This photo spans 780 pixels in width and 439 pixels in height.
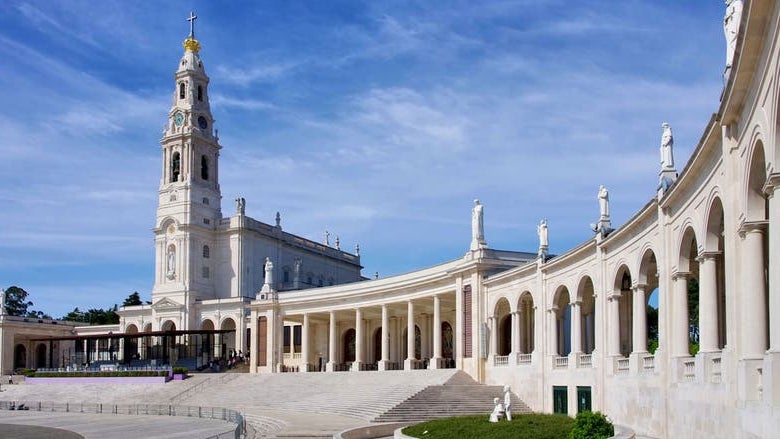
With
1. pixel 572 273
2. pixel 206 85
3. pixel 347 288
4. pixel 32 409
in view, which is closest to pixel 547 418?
pixel 572 273

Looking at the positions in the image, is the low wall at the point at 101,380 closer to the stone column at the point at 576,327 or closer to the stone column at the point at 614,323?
the stone column at the point at 576,327

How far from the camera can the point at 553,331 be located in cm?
4584

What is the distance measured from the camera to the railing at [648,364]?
3181 centimetres

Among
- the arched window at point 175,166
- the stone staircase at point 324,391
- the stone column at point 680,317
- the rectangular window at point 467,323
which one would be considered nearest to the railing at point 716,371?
the stone column at point 680,317

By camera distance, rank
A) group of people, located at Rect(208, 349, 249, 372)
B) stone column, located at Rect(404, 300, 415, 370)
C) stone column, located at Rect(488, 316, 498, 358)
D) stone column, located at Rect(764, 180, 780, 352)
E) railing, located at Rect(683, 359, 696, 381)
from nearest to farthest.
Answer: stone column, located at Rect(764, 180, 780, 352) → railing, located at Rect(683, 359, 696, 381) → stone column, located at Rect(488, 316, 498, 358) → stone column, located at Rect(404, 300, 415, 370) → group of people, located at Rect(208, 349, 249, 372)

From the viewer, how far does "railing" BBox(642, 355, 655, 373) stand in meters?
31.8

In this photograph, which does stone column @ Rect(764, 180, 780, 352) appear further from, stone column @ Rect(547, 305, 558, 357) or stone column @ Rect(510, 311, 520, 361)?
stone column @ Rect(510, 311, 520, 361)

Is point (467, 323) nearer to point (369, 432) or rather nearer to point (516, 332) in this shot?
point (516, 332)

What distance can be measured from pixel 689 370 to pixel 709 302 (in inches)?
109

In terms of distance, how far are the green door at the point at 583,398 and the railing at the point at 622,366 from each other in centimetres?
417

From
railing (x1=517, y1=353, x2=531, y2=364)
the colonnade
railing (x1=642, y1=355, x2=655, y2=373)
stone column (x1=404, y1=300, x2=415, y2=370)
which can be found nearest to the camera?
railing (x1=642, y1=355, x2=655, y2=373)

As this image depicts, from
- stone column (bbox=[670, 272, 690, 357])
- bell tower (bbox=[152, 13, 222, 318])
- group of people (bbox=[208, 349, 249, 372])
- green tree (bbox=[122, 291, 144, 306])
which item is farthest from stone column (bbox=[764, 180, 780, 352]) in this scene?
green tree (bbox=[122, 291, 144, 306])

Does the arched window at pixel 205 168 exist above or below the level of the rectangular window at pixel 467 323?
above

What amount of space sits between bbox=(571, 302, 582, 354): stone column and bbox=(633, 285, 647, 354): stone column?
→ 313 inches
